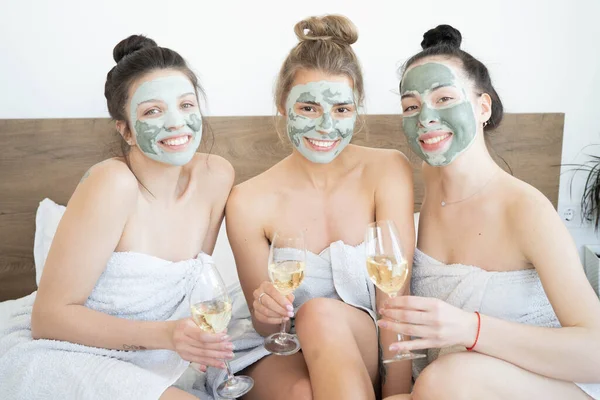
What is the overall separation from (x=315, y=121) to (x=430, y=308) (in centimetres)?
64

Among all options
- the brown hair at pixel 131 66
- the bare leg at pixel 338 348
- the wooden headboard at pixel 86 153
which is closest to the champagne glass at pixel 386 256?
the bare leg at pixel 338 348

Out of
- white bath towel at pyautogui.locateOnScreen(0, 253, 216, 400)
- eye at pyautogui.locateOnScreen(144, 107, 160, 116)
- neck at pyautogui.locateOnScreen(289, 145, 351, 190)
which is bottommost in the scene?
white bath towel at pyautogui.locateOnScreen(0, 253, 216, 400)

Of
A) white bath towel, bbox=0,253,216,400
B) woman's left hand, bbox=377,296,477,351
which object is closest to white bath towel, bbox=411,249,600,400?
woman's left hand, bbox=377,296,477,351

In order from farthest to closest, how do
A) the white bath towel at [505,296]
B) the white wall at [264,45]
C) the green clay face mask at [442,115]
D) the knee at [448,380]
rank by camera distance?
the white wall at [264,45]
the green clay face mask at [442,115]
the white bath towel at [505,296]
the knee at [448,380]

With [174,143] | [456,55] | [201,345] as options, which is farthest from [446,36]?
[201,345]

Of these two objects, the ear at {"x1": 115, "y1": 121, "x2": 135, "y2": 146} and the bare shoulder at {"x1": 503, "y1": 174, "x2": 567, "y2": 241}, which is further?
the ear at {"x1": 115, "y1": 121, "x2": 135, "y2": 146}

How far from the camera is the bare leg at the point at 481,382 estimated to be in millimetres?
1104

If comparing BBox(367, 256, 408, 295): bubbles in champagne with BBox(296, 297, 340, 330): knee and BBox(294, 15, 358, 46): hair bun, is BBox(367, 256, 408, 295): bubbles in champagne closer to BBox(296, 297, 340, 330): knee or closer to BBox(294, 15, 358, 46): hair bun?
BBox(296, 297, 340, 330): knee

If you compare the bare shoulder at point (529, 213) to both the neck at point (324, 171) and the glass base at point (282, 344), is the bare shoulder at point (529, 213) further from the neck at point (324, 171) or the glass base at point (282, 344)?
the glass base at point (282, 344)

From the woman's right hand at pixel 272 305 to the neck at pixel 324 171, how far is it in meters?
0.42

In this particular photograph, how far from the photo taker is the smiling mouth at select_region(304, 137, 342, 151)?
1530mm

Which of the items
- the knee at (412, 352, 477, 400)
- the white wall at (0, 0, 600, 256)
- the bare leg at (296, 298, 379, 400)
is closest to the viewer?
the knee at (412, 352, 477, 400)

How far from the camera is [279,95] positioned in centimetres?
161

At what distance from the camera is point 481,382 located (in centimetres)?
111
